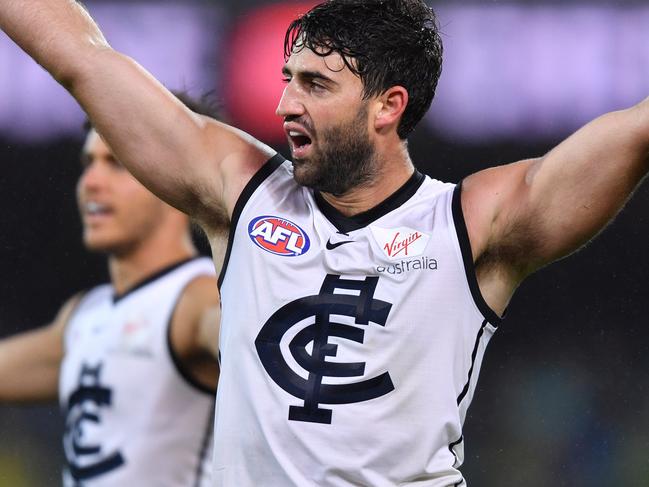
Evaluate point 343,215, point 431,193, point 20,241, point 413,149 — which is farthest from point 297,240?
point 20,241

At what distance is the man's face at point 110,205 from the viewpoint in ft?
14.9

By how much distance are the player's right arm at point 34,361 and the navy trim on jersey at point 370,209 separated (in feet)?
6.63

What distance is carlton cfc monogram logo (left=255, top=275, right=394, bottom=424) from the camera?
2541 mm

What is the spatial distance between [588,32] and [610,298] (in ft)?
3.56

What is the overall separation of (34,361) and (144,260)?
0.61 m

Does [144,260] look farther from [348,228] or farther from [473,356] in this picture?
[473,356]

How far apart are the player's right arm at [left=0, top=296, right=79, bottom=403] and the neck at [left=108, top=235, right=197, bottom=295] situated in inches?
7.6

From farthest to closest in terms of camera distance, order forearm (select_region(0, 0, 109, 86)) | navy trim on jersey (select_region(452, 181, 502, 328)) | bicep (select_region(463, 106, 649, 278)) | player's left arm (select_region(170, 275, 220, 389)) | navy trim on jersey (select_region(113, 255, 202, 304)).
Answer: navy trim on jersey (select_region(113, 255, 202, 304)), player's left arm (select_region(170, 275, 220, 389)), forearm (select_region(0, 0, 109, 86)), navy trim on jersey (select_region(452, 181, 502, 328)), bicep (select_region(463, 106, 649, 278))

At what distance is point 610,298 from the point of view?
14.0ft

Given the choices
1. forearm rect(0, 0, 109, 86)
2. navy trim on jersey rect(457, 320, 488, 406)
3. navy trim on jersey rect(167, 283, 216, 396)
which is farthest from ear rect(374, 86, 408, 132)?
navy trim on jersey rect(167, 283, 216, 396)

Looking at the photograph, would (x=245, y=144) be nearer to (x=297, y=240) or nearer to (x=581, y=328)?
(x=297, y=240)

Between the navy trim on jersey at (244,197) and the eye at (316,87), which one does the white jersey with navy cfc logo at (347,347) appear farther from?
the eye at (316,87)

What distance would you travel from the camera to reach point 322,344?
8.54ft

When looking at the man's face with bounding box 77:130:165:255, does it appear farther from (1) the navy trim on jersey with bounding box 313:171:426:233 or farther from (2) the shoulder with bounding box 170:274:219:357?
(1) the navy trim on jersey with bounding box 313:171:426:233
